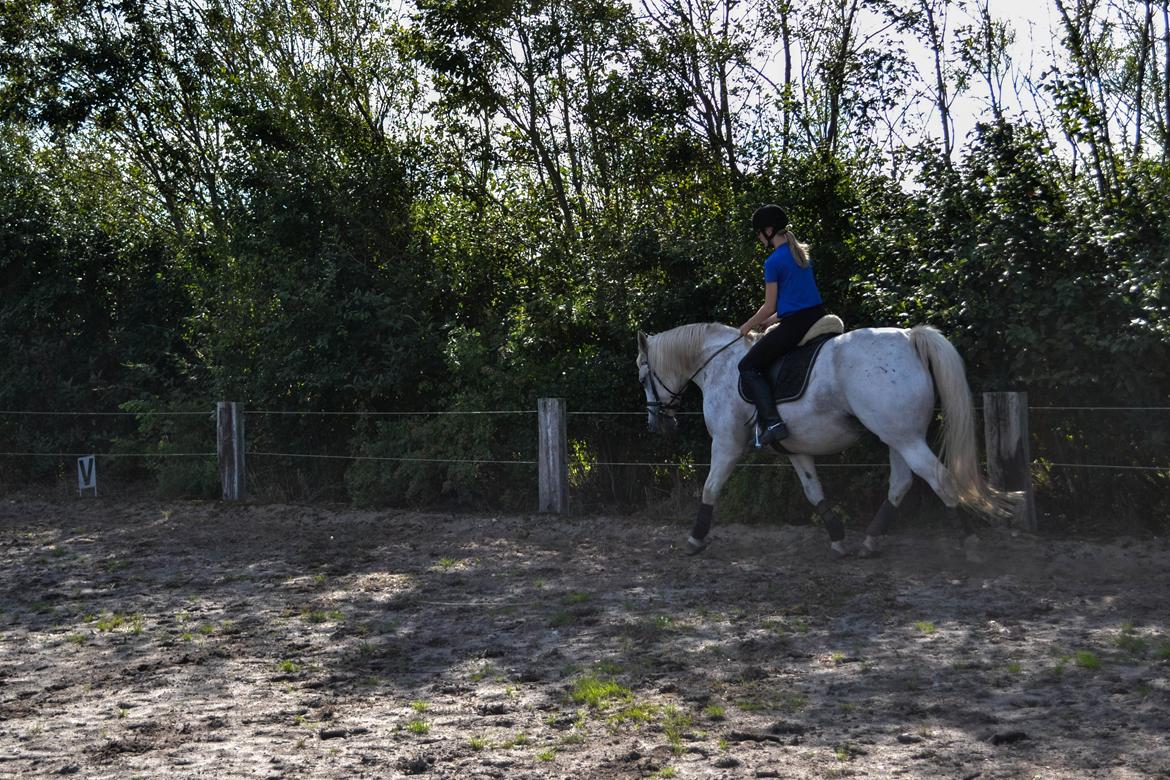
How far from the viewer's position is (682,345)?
995cm

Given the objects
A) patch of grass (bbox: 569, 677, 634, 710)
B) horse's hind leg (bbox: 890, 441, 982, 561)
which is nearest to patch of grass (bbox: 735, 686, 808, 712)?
patch of grass (bbox: 569, 677, 634, 710)

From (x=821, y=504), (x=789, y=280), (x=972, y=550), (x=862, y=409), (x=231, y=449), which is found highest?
(x=789, y=280)

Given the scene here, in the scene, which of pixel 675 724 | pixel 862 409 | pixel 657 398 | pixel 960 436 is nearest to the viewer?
pixel 675 724

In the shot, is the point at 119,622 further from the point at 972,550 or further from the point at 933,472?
the point at 972,550

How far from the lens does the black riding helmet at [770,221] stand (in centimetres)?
882

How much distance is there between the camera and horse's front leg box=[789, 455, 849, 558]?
9.12 m

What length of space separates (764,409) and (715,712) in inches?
168

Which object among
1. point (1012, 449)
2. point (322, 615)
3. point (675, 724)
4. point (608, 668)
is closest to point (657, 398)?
point (1012, 449)

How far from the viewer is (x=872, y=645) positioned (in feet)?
20.1

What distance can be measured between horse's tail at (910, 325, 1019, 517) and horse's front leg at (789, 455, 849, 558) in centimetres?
106

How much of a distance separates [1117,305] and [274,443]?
33.7ft

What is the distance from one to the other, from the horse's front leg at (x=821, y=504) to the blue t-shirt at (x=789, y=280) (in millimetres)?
1264

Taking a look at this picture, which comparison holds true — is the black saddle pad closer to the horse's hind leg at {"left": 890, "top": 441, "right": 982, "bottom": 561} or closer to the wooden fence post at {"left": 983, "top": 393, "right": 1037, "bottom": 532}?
the horse's hind leg at {"left": 890, "top": 441, "right": 982, "bottom": 561}

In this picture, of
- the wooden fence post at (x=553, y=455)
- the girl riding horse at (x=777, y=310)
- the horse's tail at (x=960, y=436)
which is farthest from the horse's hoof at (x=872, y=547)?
the wooden fence post at (x=553, y=455)
